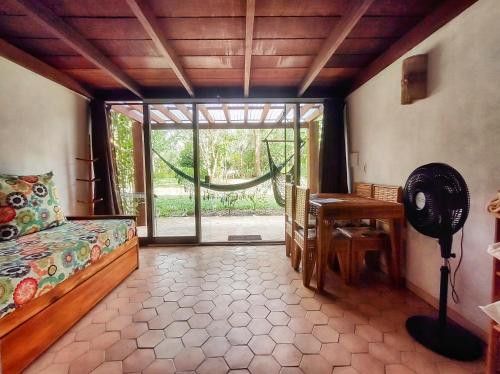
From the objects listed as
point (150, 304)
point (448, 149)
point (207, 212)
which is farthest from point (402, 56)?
point (207, 212)

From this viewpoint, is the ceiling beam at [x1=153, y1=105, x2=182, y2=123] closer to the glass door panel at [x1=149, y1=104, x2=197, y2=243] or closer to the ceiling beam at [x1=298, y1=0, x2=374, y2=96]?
the glass door panel at [x1=149, y1=104, x2=197, y2=243]

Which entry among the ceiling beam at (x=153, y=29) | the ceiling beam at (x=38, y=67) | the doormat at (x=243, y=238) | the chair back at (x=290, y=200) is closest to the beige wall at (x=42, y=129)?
the ceiling beam at (x=38, y=67)

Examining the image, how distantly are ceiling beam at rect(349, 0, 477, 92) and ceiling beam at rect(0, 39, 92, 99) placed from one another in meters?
2.64

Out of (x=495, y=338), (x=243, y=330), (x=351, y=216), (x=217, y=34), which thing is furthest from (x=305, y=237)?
Result: (x=217, y=34)

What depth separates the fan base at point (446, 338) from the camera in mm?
1082

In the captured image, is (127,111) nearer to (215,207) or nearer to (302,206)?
(215,207)

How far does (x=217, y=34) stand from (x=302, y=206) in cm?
128

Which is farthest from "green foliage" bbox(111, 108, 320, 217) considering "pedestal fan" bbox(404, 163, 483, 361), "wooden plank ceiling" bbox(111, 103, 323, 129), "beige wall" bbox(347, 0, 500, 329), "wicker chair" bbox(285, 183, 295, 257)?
"pedestal fan" bbox(404, 163, 483, 361)

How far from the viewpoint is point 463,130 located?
4.11 ft

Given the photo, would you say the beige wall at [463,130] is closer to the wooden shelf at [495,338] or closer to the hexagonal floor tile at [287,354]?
the wooden shelf at [495,338]

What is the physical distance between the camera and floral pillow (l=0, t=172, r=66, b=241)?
1462 mm

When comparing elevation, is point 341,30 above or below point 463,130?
above

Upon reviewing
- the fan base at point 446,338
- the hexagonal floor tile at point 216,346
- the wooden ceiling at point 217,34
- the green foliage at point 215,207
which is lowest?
the hexagonal floor tile at point 216,346

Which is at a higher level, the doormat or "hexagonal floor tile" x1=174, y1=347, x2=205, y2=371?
the doormat
